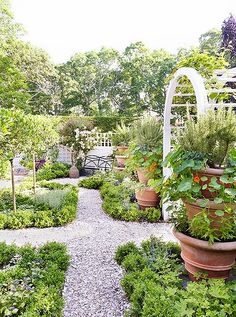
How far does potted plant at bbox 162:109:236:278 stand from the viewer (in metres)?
2.11

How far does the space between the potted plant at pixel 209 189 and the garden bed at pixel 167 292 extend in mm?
195

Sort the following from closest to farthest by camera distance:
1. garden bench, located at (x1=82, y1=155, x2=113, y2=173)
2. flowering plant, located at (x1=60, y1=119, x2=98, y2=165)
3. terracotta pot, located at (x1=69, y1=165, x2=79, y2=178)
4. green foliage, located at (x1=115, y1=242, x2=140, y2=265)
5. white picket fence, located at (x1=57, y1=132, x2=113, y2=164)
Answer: green foliage, located at (x1=115, y1=242, x2=140, y2=265), terracotta pot, located at (x1=69, y1=165, x2=79, y2=178), flowering plant, located at (x1=60, y1=119, x2=98, y2=165), garden bench, located at (x1=82, y1=155, x2=113, y2=173), white picket fence, located at (x1=57, y1=132, x2=113, y2=164)

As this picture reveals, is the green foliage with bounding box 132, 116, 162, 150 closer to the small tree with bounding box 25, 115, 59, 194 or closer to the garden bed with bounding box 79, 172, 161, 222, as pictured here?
the garden bed with bounding box 79, 172, 161, 222

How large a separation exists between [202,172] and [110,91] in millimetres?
18562

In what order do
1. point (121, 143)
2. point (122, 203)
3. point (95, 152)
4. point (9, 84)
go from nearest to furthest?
point (122, 203) < point (121, 143) < point (95, 152) < point (9, 84)

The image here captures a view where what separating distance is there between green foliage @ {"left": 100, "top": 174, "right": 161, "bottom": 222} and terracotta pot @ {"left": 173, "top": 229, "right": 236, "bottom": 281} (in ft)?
6.52

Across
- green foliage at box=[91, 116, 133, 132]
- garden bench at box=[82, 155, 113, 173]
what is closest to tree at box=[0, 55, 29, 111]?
green foliage at box=[91, 116, 133, 132]

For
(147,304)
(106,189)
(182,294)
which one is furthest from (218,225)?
(106,189)

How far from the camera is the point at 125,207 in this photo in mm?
4609

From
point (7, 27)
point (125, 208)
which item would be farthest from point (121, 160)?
point (7, 27)

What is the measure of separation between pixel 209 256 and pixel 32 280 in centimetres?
141

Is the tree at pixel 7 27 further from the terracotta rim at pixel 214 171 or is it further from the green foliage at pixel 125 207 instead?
the terracotta rim at pixel 214 171

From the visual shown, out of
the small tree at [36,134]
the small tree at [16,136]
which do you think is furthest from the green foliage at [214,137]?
the small tree at [36,134]

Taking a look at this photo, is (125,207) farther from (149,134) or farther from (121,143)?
(121,143)
